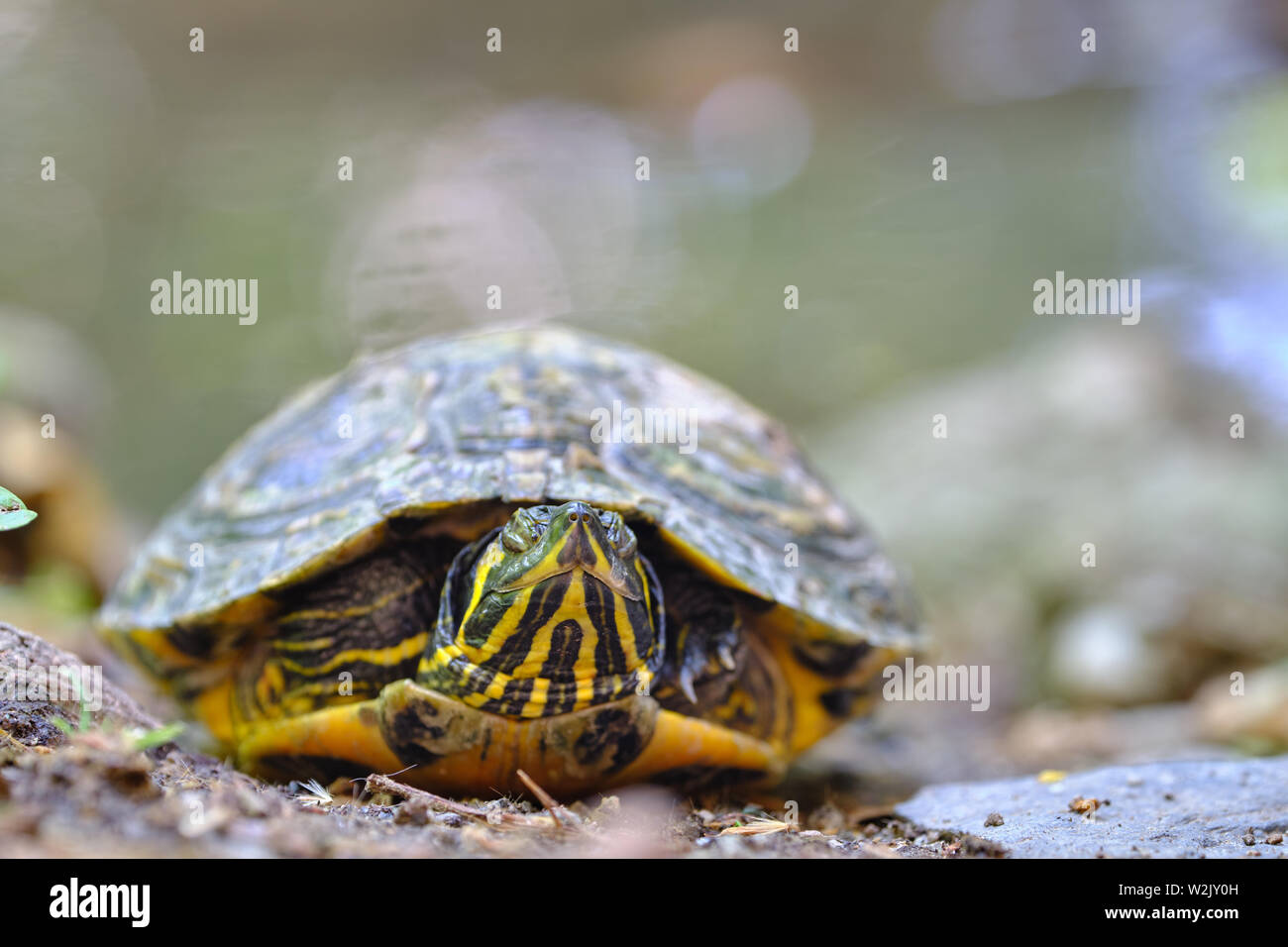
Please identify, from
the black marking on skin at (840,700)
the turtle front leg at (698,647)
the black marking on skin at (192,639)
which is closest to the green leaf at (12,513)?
the black marking on skin at (192,639)

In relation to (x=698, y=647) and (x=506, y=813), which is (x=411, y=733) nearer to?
(x=506, y=813)

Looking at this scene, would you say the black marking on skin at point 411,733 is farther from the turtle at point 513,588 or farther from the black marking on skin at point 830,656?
the black marking on skin at point 830,656

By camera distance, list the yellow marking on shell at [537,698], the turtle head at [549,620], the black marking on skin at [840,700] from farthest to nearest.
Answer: the black marking on skin at [840,700] < the yellow marking on shell at [537,698] < the turtle head at [549,620]

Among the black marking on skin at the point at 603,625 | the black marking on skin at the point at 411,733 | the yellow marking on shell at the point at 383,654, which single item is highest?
the black marking on skin at the point at 603,625

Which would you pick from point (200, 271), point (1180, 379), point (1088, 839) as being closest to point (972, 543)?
point (1180, 379)

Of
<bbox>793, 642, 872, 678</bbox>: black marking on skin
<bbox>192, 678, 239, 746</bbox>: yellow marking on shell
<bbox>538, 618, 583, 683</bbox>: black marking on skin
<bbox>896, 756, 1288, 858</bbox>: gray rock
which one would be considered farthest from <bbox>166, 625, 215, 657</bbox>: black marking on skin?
<bbox>896, 756, 1288, 858</bbox>: gray rock
